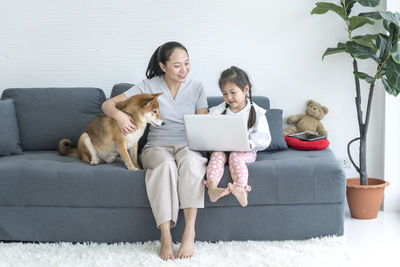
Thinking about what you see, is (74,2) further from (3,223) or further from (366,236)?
(366,236)

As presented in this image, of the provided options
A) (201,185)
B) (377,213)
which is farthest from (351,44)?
(201,185)

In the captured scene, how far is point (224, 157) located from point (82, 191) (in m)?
0.78

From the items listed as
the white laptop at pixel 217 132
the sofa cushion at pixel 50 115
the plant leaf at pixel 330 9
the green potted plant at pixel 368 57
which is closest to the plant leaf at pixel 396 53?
the green potted plant at pixel 368 57

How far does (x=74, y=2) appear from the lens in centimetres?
327

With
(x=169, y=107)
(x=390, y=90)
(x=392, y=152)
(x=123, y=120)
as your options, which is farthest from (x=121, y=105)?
(x=392, y=152)

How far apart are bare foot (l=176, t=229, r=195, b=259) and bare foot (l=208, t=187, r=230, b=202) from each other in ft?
0.66

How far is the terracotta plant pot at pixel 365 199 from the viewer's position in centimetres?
282

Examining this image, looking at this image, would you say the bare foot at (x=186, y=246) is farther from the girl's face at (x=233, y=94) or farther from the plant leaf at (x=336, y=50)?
the plant leaf at (x=336, y=50)

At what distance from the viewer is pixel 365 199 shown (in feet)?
9.28

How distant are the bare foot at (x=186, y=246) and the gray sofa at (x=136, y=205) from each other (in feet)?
0.50

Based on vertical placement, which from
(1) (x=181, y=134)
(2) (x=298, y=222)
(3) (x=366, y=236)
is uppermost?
(1) (x=181, y=134)

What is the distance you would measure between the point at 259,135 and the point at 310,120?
797mm

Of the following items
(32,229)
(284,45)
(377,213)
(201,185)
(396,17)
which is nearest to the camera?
(201,185)

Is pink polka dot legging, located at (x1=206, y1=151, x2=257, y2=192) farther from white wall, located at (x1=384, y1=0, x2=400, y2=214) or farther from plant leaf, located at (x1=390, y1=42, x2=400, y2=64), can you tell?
white wall, located at (x1=384, y1=0, x2=400, y2=214)
